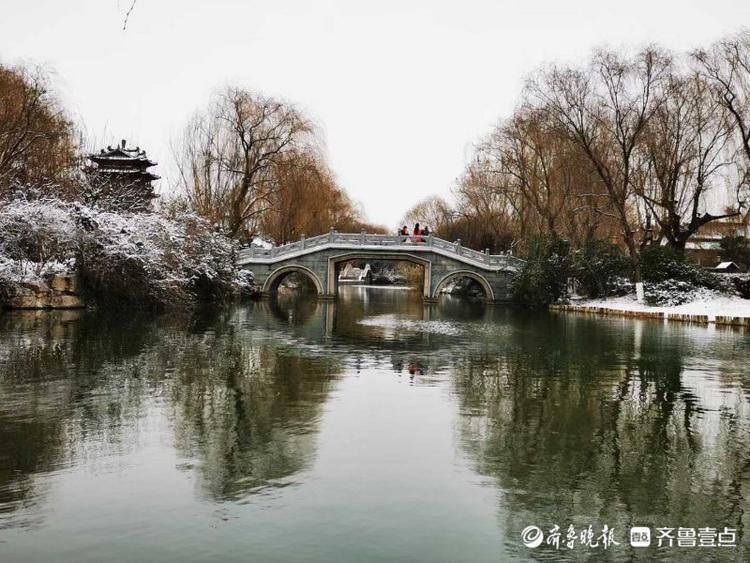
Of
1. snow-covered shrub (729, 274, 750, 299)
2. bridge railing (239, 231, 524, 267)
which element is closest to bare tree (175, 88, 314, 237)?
bridge railing (239, 231, 524, 267)

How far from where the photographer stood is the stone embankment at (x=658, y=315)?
2280 cm

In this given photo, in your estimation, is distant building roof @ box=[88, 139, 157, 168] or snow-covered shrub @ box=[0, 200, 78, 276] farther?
distant building roof @ box=[88, 139, 157, 168]

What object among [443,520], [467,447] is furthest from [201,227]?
[443,520]

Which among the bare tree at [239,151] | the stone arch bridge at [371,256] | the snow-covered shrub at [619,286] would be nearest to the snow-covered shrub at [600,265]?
the snow-covered shrub at [619,286]

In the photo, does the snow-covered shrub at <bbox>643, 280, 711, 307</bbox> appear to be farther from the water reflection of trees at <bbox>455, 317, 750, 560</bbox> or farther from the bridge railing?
the water reflection of trees at <bbox>455, 317, 750, 560</bbox>

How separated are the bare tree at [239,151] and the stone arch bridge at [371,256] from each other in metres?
2.28

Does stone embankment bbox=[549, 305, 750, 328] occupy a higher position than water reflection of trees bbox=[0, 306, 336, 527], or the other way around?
stone embankment bbox=[549, 305, 750, 328]

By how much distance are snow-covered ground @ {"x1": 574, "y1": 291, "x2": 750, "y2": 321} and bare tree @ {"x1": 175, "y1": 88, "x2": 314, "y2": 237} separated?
1592 cm

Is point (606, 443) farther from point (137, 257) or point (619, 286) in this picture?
point (619, 286)

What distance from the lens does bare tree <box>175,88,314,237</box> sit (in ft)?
117

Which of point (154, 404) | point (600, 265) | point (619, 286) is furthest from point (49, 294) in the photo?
point (619, 286)

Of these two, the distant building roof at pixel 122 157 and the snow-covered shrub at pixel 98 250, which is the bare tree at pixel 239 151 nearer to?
the distant building roof at pixel 122 157

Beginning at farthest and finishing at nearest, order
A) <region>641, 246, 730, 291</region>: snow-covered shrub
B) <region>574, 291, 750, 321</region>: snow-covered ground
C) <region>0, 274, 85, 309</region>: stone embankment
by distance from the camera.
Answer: <region>641, 246, 730, 291</region>: snow-covered shrub, <region>574, 291, 750, 321</region>: snow-covered ground, <region>0, 274, 85, 309</region>: stone embankment

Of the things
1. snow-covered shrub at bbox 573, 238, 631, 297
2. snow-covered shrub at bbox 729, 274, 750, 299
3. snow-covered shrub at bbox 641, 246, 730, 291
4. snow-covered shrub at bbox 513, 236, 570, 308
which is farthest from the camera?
snow-covered shrub at bbox 513, 236, 570, 308
